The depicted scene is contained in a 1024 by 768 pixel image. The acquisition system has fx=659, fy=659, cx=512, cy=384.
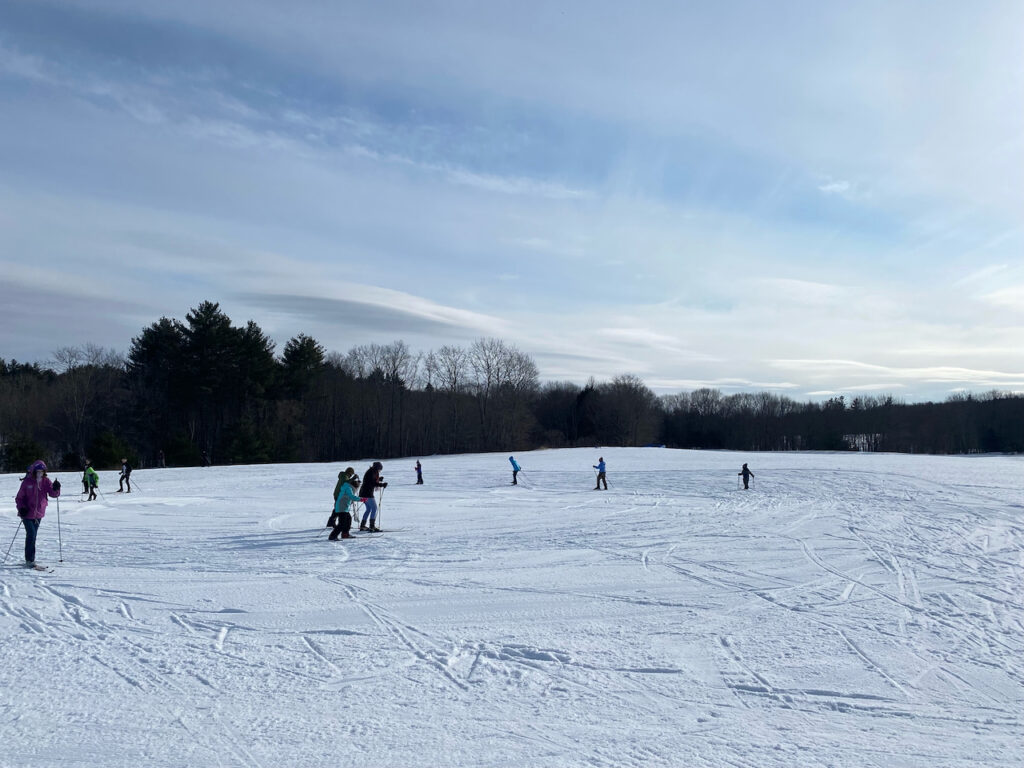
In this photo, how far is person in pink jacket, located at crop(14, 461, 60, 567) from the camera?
34.2 feet

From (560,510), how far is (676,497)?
6220mm

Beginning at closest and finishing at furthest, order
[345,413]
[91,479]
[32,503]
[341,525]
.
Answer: [32,503], [341,525], [91,479], [345,413]

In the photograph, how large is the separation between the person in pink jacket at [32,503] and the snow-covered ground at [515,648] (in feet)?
1.78

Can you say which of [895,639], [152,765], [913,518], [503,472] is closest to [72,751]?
[152,765]

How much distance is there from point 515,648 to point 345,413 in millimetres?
66534

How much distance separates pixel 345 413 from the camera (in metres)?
70.8

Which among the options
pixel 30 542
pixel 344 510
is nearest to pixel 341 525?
pixel 344 510

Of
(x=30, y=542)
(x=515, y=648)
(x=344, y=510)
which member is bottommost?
(x=515, y=648)

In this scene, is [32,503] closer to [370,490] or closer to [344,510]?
[344,510]

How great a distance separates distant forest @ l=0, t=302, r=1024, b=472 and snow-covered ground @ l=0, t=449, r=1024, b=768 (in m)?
36.4

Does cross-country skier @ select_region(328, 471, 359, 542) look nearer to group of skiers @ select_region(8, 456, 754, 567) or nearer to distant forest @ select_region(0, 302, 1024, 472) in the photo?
group of skiers @ select_region(8, 456, 754, 567)

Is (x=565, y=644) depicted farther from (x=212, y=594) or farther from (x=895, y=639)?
(x=212, y=594)

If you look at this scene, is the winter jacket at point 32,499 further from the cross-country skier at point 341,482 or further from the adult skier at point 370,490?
the adult skier at point 370,490

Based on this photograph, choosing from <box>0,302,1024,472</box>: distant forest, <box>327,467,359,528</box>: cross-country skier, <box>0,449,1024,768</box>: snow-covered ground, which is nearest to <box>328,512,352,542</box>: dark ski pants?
<box>327,467,359,528</box>: cross-country skier
